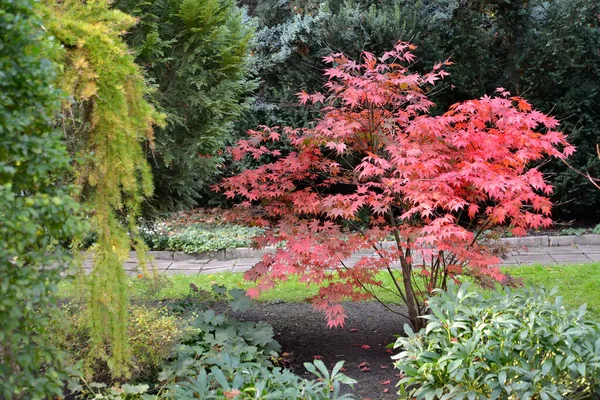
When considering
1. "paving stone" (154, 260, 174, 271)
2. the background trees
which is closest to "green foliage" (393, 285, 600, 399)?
"paving stone" (154, 260, 174, 271)

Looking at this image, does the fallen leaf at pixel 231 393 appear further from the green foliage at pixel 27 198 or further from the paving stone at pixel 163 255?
the paving stone at pixel 163 255

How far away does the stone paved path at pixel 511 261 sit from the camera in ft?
24.3

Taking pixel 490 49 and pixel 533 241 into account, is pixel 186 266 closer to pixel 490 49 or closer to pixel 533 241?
pixel 533 241

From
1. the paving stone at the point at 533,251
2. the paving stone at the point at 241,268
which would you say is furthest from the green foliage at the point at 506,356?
the paving stone at the point at 533,251

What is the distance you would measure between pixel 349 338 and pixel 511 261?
345 centimetres

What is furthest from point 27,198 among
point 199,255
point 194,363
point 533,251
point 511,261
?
point 533,251

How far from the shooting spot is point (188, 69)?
5562mm

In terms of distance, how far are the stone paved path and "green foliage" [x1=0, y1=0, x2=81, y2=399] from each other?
4.94 meters

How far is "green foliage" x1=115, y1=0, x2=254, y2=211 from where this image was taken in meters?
5.31

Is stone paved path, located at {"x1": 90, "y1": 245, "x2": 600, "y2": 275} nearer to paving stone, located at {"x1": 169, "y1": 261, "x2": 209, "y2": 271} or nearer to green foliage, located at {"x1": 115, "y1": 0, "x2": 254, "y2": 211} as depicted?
paving stone, located at {"x1": 169, "y1": 261, "x2": 209, "y2": 271}

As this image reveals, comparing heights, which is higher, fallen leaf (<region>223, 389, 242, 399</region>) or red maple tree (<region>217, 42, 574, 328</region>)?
red maple tree (<region>217, 42, 574, 328</region>)

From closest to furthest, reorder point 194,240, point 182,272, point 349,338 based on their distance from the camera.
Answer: point 349,338
point 182,272
point 194,240

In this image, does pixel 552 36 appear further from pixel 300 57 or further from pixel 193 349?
pixel 193 349

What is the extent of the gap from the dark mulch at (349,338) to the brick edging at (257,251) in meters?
2.34
